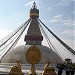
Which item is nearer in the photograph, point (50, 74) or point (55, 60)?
point (50, 74)

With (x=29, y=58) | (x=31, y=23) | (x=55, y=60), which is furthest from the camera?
(x=31, y=23)

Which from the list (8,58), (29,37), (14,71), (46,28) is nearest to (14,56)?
(8,58)

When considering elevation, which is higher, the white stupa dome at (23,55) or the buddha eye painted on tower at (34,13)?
the buddha eye painted on tower at (34,13)

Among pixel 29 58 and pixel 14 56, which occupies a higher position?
pixel 29 58

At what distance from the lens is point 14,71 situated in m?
15.4

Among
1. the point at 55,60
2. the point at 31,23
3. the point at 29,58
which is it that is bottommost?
the point at 55,60

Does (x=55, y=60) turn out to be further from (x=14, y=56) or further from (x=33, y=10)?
(x=33, y=10)

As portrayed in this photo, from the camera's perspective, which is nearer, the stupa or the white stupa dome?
the white stupa dome

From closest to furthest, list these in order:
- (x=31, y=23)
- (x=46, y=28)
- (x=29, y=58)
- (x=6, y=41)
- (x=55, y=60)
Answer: (x=29, y=58), (x=6, y=41), (x=46, y=28), (x=55, y=60), (x=31, y=23)

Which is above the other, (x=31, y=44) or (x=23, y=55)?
(x=31, y=44)

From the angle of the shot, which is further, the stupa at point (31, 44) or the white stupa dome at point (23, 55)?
the stupa at point (31, 44)

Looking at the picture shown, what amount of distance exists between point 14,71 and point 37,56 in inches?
78.4

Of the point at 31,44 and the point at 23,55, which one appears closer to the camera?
the point at 23,55

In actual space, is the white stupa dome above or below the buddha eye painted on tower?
below
